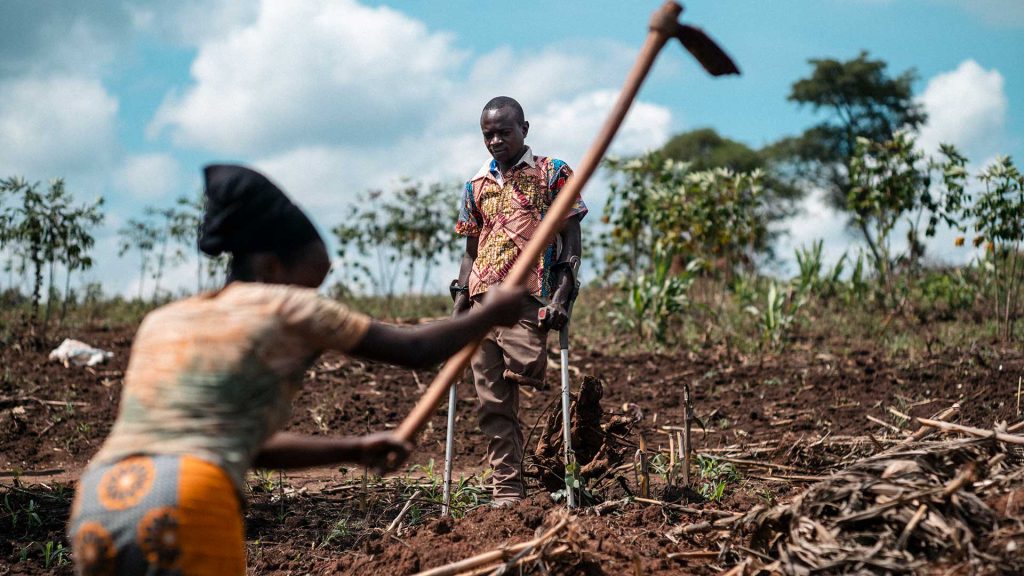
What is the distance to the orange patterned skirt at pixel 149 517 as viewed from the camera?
1.91 meters

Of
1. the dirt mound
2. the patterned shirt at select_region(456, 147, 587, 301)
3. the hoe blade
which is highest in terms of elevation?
the hoe blade

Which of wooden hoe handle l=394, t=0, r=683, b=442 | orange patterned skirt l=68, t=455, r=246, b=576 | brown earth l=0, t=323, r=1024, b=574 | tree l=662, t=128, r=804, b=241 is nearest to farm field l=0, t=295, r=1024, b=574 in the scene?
brown earth l=0, t=323, r=1024, b=574

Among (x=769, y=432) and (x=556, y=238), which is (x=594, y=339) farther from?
(x=556, y=238)

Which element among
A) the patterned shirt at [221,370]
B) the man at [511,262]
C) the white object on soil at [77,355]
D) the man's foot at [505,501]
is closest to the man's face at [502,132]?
the man at [511,262]

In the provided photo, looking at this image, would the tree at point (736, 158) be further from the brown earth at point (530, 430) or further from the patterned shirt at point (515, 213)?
the patterned shirt at point (515, 213)

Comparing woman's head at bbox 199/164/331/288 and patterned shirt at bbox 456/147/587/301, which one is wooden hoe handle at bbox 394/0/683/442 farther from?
patterned shirt at bbox 456/147/587/301

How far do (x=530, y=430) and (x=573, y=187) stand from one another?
3.18 meters

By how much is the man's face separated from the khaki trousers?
707mm

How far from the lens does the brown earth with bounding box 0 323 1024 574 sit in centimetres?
365

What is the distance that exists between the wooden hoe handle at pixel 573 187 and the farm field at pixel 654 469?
2.63 ft

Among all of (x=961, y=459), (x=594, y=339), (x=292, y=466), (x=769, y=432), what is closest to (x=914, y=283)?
(x=594, y=339)

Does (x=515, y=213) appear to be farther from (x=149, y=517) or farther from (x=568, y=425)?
(x=149, y=517)

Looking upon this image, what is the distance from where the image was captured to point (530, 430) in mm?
5578

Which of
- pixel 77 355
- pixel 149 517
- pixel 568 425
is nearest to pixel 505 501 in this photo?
pixel 568 425
